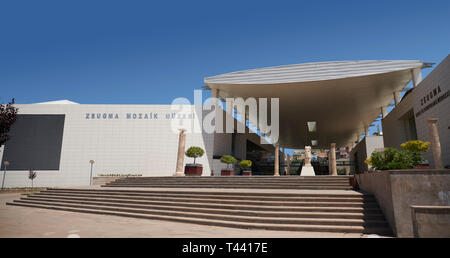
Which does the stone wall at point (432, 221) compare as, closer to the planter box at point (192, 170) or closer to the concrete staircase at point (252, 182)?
the concrete staircase at point (252, 182)

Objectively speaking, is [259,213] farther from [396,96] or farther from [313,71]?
[396,96]

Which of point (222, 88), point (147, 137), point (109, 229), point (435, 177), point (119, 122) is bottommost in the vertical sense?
point (109, 229)

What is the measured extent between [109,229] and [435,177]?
26.9ft

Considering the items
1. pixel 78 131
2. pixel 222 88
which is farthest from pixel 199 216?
pixel 78 131

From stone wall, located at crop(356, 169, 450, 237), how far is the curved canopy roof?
15.1m

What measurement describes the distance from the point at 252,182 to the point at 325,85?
12.4 meters

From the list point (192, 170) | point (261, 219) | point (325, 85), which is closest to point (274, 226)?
point (261, 219)

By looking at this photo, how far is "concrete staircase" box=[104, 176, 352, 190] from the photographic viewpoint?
11734 millimetres

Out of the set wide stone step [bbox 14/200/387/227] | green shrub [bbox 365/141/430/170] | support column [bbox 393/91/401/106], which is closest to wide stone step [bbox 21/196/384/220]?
wide stone step [bbox 14/200/387/227]

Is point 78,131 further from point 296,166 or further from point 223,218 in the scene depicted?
point 296,166

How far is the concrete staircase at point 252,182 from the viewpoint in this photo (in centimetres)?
1173

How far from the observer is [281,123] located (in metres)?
35.8

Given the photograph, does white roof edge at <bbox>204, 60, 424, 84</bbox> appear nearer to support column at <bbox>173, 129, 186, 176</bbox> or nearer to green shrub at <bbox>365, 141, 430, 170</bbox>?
support column at <bbox>173, 129, 186, 176</bbox>

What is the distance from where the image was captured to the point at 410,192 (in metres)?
5.97
